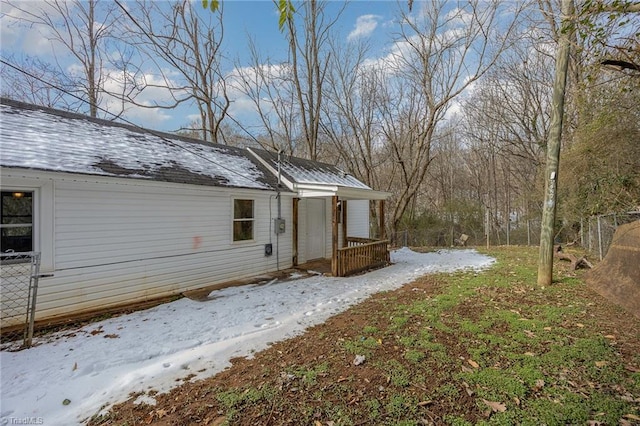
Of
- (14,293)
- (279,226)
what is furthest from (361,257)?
(14,293)

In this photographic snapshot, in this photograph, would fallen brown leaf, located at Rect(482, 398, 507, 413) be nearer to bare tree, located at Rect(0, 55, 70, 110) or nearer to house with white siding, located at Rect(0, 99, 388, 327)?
house with white siding, located at Rect(0, 99, 388, 327)

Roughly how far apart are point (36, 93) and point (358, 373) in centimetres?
1976

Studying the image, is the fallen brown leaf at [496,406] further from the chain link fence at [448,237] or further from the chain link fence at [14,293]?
the chain link fence at [448,237]

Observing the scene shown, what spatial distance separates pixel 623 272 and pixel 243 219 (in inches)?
301

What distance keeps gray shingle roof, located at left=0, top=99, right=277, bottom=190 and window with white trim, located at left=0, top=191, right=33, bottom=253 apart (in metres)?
0.67

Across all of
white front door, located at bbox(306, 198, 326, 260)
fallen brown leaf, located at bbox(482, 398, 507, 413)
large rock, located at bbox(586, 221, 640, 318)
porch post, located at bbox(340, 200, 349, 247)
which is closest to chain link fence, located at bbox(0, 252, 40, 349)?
fallen brown leaf, located at bbox(482, 398, 507, 413)

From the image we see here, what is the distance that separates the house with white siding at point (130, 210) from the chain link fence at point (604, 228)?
7084 mm

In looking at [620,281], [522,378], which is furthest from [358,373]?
[620,281]

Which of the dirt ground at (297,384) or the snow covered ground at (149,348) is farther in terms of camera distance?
the snow covered ground at (149,348)

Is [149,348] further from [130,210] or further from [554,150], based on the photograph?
[554,150]

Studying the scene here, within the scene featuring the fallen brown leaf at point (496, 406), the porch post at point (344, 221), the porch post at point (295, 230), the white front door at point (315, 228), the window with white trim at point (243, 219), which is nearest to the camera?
the fallen brown leaf at point (496, 406)

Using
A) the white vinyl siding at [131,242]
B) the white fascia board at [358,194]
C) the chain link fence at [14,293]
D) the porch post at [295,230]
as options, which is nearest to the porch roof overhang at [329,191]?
the white fascia board at [358,194]

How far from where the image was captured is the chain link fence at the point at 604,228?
881cm

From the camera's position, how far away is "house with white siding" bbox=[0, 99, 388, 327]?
500cm
